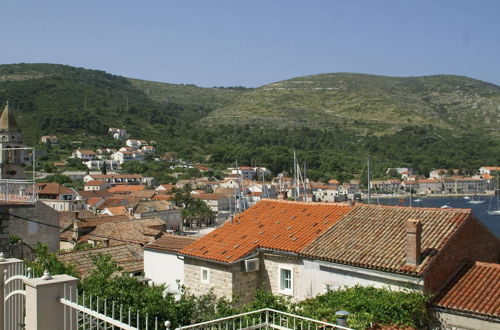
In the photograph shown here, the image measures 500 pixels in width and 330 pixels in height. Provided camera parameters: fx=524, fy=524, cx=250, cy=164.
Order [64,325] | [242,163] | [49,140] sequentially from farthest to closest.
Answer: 1. [242,163]
2. [49,140]
3. [64,325]

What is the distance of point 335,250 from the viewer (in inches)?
555

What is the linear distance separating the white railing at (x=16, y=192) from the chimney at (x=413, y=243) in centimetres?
905

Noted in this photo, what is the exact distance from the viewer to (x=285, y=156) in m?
159

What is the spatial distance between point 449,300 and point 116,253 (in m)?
16.1

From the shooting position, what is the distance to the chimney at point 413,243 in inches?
484

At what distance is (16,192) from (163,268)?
306 inches

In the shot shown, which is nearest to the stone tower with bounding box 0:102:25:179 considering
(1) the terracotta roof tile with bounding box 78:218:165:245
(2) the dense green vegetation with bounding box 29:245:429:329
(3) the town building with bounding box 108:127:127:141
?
(2) the dense green vegetation with bounding box 29:245:429:329

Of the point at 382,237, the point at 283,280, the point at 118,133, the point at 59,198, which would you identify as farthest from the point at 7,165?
the point at 118,133

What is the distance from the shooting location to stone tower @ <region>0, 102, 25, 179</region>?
74.0 ft

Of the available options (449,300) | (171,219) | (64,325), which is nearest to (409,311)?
(449,300)

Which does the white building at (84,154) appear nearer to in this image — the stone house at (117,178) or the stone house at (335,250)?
the stone house at (117,178)

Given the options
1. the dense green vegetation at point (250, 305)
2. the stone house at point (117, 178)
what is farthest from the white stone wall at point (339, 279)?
the stone house at point (117, 178)

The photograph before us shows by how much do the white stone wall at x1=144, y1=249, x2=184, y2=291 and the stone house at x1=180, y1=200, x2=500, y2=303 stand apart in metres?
2.78

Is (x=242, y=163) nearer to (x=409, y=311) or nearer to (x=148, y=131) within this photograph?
(x=148, y=131)
